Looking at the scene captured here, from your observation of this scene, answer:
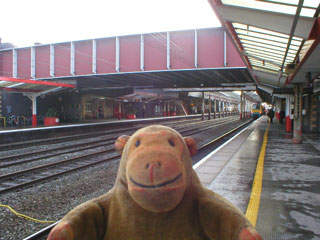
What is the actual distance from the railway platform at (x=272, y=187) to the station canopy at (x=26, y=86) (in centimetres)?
1485


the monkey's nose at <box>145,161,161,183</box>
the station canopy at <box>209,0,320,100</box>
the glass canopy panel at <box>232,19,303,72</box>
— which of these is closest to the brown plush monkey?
the monkey's nose at <box>145,161,161,183</box>

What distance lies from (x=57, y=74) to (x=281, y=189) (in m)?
22.1

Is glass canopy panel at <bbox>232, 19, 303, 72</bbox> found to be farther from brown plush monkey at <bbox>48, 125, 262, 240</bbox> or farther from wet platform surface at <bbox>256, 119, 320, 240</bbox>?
brown plush monkey at <bbox>48, 125, 262, 240</bbox>

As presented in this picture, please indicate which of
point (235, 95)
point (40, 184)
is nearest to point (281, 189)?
point (40, 184)

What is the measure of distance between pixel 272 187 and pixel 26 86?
19465mm

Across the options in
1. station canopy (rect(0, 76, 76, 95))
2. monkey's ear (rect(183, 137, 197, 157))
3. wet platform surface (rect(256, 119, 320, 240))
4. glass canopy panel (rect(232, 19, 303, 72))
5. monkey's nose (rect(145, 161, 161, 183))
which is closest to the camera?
monkey's nose (rect(145, 161, 161, 183))

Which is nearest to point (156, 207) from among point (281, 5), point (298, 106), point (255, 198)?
point (255, 198)

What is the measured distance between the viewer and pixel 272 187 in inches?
202

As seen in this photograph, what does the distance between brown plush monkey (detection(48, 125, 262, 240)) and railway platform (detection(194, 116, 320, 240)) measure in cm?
177

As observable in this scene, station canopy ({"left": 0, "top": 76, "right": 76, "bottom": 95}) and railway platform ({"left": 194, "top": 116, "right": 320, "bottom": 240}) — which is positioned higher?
station canopy ({"left": 0, "top": 76, "right": 76, "bottom": 95})

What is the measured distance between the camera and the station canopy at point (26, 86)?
701 inches

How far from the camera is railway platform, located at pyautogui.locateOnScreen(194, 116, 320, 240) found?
344 cm

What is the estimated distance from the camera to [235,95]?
Result: 63031 millimetres

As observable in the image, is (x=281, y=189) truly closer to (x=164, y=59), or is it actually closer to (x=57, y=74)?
(x=164, y=59)
